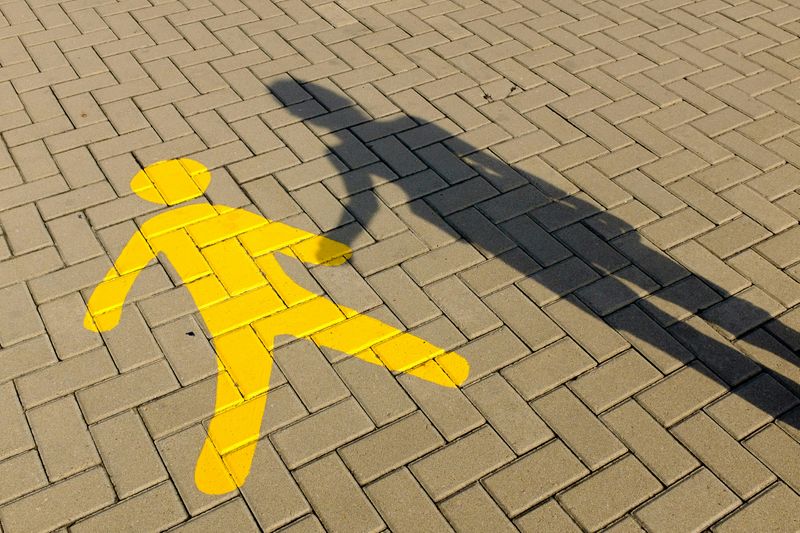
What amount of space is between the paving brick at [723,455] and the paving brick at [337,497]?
1249 mm

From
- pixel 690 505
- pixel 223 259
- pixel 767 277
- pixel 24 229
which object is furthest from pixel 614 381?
pixel 24 229

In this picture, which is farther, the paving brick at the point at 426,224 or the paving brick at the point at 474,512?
the paving brick at the point at 426,224

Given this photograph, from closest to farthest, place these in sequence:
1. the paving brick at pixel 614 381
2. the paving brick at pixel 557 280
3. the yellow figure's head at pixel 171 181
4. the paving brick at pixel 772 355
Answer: the paving brick at pixel 614 381 < the paving brick at pixel 772 355 < the paving brick at pixel 557 280 < the yellow figure's head at pixel 171 181

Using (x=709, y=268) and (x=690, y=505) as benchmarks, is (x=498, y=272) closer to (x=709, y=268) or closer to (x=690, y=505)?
(x=709, y=268)

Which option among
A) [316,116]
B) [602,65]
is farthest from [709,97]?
[316,116]

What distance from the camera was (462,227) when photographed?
399cm

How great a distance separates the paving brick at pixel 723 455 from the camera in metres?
2.89

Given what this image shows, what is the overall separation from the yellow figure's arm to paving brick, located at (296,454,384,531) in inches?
46.3

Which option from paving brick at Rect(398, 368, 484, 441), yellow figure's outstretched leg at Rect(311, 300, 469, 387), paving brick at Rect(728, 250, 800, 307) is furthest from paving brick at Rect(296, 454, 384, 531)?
paving brick at Rect(728, 250, 800, 307)

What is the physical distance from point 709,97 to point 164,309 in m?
3.71

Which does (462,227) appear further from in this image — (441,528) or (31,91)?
(31,91)

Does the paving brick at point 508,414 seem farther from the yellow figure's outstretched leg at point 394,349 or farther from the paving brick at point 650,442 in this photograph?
the paving brick at point 650,442

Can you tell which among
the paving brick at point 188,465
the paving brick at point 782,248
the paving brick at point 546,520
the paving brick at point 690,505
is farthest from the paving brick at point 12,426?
the paving brick at point 782,248

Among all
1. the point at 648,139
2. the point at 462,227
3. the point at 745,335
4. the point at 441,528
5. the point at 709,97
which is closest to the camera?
the point at 441,528
